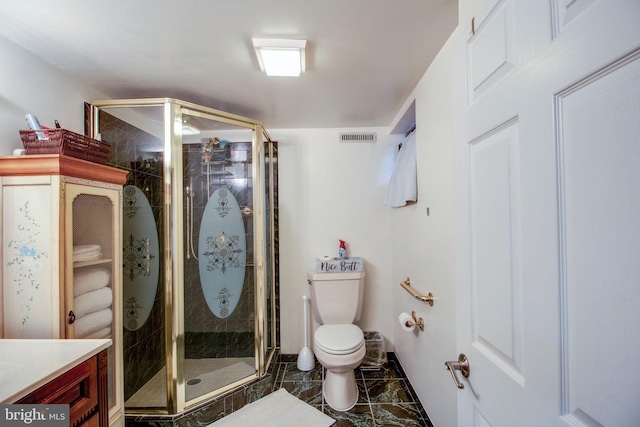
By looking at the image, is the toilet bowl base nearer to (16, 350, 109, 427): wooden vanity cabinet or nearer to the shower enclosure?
the shower enclosure

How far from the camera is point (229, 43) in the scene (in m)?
1.28

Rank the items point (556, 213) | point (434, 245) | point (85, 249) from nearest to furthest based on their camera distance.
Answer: point (556, 213) → point (85, 249) → point (434, 245)

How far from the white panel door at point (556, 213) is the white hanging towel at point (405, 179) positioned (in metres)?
1.04

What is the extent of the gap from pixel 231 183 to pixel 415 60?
60.6 inches

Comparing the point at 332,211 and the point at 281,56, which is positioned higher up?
the point at 281,56

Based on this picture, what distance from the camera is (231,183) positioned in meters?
2.04

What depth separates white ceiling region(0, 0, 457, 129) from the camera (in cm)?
108

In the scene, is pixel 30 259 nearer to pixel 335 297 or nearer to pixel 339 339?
A: pixel 339 339

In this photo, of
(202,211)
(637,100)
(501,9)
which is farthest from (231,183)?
(637,100)

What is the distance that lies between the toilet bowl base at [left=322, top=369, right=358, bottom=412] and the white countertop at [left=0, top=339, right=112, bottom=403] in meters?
1.41

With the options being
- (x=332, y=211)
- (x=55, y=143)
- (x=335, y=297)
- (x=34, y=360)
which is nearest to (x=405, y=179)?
(x=332, y=211)

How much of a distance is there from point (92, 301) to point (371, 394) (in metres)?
1.91

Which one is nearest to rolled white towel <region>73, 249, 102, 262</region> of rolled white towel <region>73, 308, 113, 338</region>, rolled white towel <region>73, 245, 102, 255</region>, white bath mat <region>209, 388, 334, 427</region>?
rolled white towel <region>73, 245, 102, 255</region>

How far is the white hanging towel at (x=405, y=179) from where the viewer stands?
1.74 m
